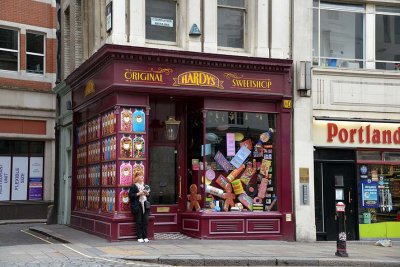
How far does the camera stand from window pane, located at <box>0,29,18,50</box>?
25.8 m

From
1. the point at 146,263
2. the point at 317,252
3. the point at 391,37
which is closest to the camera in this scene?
the point at 146,263

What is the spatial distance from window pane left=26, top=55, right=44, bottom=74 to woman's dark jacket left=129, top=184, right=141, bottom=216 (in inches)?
543

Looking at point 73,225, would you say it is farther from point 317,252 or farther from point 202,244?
point 317,252

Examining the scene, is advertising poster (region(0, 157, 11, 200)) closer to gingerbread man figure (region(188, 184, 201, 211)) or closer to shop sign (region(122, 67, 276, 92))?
gingerbread man figure (region(188, 184, 201, 211))

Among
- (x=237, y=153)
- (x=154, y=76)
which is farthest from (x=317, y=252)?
(x=154, y=76)

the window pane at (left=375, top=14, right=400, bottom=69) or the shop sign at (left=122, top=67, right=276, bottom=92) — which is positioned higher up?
the window pane at (left=375, top=14, right=400, bottom=69)

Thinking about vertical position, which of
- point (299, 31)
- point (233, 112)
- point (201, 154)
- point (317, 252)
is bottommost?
point (317, 252)

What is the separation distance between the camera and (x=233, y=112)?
16484mm

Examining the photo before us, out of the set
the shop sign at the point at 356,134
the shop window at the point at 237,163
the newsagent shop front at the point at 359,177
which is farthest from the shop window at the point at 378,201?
the shop window at the point at 237,163

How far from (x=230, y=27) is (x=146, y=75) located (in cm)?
314

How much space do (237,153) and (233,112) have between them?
1.15m

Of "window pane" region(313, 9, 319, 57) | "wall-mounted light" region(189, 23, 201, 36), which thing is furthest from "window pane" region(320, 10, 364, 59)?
"wall-mounted light" region(189, 23, 201, 36)

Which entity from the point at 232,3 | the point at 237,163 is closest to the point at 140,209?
the point at 237,163

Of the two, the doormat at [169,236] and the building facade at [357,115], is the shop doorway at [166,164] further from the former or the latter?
the building facade at [357,115]
